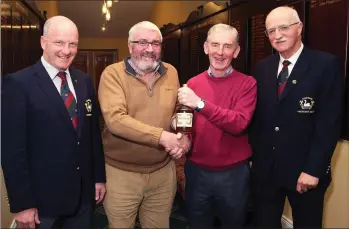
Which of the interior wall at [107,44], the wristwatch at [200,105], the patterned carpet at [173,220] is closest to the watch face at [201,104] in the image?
the wristwatch at [200,105]

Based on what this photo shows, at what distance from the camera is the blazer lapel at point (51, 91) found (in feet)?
4.98

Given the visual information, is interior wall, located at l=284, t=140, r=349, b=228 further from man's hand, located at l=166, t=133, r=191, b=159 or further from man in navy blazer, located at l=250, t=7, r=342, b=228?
man's hand, located at l=166, t=133, r=191, b=159

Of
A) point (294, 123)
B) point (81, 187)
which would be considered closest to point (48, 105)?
point (81, 187)

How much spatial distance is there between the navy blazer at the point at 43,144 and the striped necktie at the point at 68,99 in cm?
3

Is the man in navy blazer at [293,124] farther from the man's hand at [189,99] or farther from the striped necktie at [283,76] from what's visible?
→ the man's hand at [189,99]

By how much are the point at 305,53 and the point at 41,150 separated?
135 cm

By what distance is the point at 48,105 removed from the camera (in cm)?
151

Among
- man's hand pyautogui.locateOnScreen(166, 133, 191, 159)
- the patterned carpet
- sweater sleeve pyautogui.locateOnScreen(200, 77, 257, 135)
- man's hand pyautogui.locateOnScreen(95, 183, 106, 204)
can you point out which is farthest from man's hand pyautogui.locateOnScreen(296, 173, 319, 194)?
the patterned carpet

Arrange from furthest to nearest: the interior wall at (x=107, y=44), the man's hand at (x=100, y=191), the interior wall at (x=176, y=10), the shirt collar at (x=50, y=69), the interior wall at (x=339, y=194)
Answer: the interior wall at (x=107, y=44) < the interior wall at (x=176, y=10) < the interior wall at (x=339, y=194) < the man's hand at (x=100, y=191) < the shirt collar at (x=50, y=69)

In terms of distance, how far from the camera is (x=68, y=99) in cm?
159

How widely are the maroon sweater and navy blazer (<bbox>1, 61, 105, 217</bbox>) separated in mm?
562

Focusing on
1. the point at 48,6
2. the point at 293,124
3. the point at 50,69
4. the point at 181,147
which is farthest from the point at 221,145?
the point at 48,6

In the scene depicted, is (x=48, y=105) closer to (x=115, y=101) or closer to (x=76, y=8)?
(x=115, y=101)

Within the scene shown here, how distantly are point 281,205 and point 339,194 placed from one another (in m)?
0.73
